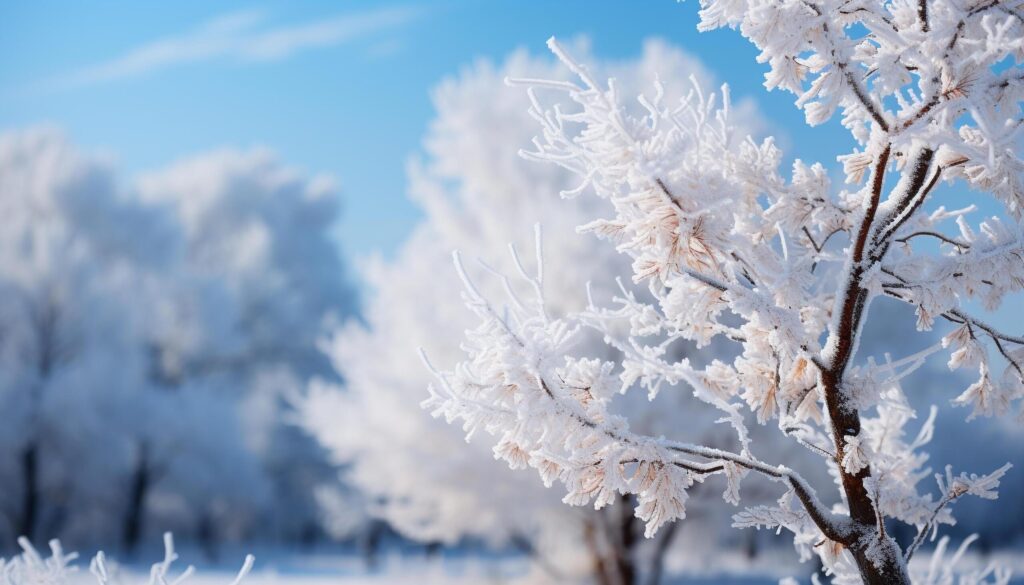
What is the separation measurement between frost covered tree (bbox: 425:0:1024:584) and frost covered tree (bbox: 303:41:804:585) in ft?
19.0

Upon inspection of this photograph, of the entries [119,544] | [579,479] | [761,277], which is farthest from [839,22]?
[119,544]

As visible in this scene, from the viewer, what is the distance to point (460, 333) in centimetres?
919

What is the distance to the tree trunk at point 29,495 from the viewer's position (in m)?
16.7

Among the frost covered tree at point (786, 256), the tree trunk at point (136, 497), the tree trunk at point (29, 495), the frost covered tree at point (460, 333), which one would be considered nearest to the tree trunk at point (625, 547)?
the frost covered tree at point (460, 333)

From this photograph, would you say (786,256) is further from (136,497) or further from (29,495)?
(136,497)

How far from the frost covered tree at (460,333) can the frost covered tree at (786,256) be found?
5790mm

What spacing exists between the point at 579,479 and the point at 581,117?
0.83 meters

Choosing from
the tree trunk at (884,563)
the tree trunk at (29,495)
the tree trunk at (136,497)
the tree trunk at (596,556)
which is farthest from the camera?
the tree trunk at (136,497)

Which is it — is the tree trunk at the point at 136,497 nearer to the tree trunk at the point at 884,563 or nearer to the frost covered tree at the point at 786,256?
the frost covered tree at the point at 786,256

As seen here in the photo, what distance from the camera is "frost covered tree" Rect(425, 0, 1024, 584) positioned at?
1818 millimetres

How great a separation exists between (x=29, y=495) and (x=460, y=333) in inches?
475

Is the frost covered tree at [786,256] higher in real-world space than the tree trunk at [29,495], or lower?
higher

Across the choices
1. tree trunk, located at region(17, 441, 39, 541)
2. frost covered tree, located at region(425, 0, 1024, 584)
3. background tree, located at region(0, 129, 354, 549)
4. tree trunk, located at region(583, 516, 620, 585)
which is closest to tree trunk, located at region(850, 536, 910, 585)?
frost covered tree, located at region(425, 0, 1024, 584)

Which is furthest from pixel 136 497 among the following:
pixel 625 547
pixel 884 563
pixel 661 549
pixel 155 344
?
pixel 884 563
